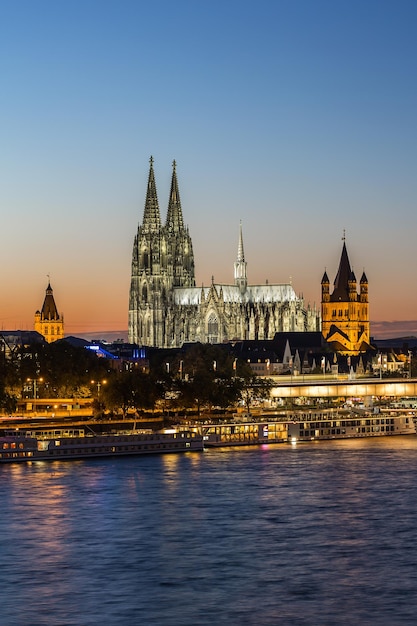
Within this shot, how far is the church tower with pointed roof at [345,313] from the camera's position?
182 metres

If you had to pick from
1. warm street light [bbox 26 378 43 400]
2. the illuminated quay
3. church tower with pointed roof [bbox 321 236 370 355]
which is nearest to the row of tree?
warm street light [bbox 26 378 43 400]

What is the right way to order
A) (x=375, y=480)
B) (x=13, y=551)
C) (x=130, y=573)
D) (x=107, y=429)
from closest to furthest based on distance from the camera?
(x=130, y=573)
(x=13, y=551)
(x=375, y=480)
(x=107, y=429)

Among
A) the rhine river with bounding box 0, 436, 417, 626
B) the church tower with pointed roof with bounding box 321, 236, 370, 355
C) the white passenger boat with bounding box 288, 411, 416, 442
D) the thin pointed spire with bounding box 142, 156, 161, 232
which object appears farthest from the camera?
the church tower with pointed roof with bounding box 321, 236, 370, 355

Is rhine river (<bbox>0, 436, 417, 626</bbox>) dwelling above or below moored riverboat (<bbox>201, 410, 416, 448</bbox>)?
below

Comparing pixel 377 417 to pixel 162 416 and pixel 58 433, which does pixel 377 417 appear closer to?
pixel 162 416

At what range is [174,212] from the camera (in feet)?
600

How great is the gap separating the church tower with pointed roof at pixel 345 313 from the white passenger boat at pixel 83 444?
322ft

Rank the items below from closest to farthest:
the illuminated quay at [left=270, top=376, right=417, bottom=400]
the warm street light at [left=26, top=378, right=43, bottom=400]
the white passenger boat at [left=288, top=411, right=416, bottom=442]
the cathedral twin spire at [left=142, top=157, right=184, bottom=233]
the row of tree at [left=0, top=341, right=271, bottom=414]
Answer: the white passenger boat at [left=288, top=411, right=416, bottom=442] < the row of tree at [left=0, top=341, right=271, bottom=414] < the warm street light at [left=26, top=378, right=43, bottom=400] < the illuminated quay at [left=270, top=376, right=417, bottom=400] < the cathedral twin spire at [left=142, top=157, right=184, bottom=233]

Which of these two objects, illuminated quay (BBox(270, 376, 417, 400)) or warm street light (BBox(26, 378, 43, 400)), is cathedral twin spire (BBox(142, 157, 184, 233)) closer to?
illuminated quay (BBox(270, 376, 417, 400))

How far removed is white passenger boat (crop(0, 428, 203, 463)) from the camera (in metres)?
77.3

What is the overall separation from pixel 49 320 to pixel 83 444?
334 feet

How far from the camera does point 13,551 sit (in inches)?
1941

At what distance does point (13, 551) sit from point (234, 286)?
138m

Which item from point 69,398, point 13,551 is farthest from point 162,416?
point 13,551
